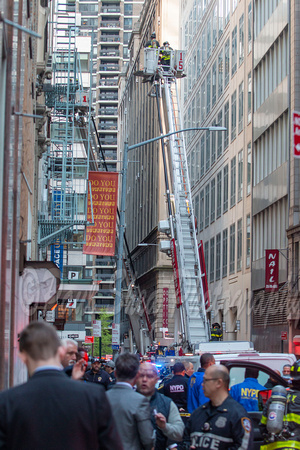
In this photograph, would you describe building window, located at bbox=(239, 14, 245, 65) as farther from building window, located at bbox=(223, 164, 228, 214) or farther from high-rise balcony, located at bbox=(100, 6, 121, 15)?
high-rise balcony, located at bbox=(100, 6, 121, 15)

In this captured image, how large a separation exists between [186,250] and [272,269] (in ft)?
29.2

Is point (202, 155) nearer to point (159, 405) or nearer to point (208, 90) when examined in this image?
point (208, 90)

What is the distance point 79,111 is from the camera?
34.7 metres

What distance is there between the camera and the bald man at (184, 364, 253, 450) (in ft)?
20.7

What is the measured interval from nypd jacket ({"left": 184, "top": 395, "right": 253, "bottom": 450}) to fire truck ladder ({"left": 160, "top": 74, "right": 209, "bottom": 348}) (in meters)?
17.7

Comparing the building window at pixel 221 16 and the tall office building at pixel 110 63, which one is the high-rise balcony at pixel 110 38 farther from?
the building window at pixel 221 16

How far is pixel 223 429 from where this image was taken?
6.32 meters

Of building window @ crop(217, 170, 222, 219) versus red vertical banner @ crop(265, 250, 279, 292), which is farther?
building window @ crop(217, 170, 222, 219)

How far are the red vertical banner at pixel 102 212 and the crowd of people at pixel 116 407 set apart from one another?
13.1 meters

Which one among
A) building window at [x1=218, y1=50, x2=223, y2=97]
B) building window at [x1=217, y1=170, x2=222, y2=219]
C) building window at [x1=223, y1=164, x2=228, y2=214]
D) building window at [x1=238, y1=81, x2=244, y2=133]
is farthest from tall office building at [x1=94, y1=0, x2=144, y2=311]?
building window at [x1=238, y1=81, x2=244, y2=133]

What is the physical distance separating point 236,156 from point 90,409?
1686 inches

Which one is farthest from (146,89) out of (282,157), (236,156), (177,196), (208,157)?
(177,196)

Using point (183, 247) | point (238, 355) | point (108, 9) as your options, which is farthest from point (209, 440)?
point (108, 9)

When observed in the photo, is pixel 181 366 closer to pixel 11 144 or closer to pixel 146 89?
pixel 11 144
